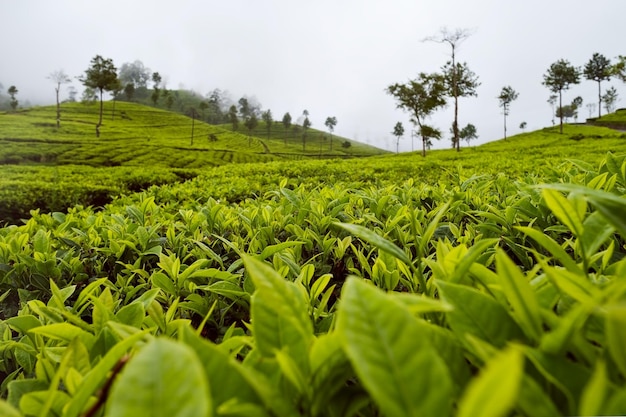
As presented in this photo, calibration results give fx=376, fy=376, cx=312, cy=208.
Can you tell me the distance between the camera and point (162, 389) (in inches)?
14.1

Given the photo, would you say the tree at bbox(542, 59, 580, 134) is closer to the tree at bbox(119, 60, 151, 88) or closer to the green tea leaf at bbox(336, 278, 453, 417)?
the green tea leaf at bbox(336, 278, 453, 417)

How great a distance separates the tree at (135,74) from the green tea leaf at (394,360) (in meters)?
148

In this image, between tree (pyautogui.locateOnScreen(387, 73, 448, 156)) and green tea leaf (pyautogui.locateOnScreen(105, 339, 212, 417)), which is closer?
green tea leaf (pyautogui.locateOnScreen(105, 339, 212, 417))

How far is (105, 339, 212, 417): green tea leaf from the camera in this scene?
1.16 ft

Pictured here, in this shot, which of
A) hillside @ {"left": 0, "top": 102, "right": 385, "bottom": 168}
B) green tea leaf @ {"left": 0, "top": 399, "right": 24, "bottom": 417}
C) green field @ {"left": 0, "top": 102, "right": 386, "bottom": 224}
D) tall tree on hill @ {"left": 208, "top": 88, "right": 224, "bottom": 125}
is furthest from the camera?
tall tree on hill @ {"left": 208, "top": 88, "right": 224, "bottom": 125}

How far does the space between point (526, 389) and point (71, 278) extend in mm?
1944

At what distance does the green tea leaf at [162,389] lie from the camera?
353 mm

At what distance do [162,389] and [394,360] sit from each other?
235 millimetres

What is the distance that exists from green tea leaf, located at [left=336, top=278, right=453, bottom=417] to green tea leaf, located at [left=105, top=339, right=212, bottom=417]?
16cm

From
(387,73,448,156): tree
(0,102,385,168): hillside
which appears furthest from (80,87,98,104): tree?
(387,73,448,156): tree

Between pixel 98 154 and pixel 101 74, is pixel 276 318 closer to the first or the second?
pixel 98 154

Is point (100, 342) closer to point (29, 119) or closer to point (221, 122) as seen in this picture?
point (29, 119)

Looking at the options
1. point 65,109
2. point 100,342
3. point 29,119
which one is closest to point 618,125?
point 100,342

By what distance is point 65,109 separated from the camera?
71938 mm
